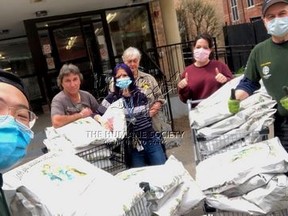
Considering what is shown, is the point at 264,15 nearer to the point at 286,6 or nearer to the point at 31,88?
the point at 286,6

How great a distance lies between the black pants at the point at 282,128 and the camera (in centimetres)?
283

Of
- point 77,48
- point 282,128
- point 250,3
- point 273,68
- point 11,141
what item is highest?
point 250,3

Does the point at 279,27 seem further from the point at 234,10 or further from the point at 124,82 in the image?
the point at 234,10

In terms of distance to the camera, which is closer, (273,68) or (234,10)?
(273,68)

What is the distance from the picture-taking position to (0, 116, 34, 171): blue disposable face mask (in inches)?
55.6

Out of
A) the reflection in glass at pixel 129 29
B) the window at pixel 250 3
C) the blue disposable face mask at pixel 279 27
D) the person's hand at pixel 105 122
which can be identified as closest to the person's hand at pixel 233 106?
the blue disposable face mask at pixel 279 27

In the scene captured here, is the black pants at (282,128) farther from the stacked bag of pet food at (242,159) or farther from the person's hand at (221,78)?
the person's hand at (221,78)

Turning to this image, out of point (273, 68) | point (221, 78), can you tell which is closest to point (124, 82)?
point (221, 78)

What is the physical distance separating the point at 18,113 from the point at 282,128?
2.01 metres

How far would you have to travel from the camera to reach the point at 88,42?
36.4 feet

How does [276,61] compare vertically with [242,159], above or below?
above

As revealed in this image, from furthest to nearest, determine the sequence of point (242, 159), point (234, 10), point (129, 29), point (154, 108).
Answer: point (234, 10), point (129, 29), point (154, 108), point (242, 159)

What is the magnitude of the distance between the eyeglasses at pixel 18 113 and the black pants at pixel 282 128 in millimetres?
1908

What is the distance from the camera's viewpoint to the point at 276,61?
276cm
